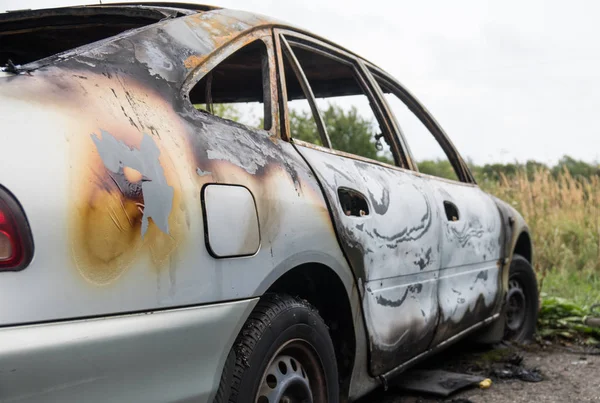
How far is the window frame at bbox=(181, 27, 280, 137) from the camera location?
77.8 inches

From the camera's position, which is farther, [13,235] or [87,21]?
[87,21]

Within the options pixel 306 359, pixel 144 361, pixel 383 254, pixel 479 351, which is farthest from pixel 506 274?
pixel 144 361

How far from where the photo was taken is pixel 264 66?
8.10 feet

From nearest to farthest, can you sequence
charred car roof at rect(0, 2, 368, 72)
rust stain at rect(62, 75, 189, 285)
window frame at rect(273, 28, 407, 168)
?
rust stain at rect(62, 75, 189, 285)
charred car roof at rect(0, 2, 368, 72)
window frame at rect(273, 28, 407, 168)

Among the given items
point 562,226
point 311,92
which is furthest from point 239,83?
point 562,226

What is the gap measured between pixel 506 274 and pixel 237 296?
2.98 m

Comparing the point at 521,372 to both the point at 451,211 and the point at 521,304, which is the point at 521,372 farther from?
the point at 451,211

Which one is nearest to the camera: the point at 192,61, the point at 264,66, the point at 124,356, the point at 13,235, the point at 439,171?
the point at 13,235

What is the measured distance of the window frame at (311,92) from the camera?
245cm

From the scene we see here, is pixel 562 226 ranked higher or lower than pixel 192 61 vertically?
lower

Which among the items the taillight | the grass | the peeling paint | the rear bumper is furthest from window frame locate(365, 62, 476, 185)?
the grass

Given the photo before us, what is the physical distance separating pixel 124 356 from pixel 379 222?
1.37 metres

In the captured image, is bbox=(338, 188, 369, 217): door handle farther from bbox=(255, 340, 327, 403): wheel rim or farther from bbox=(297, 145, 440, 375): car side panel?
bbox=(255, 340, 327, 403): wheel rim

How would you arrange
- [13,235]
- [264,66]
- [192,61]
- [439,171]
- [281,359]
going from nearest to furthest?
1. [13,235]
2. [192,61]
3. [281,359]
4. [264,66]
5. [439,171]
